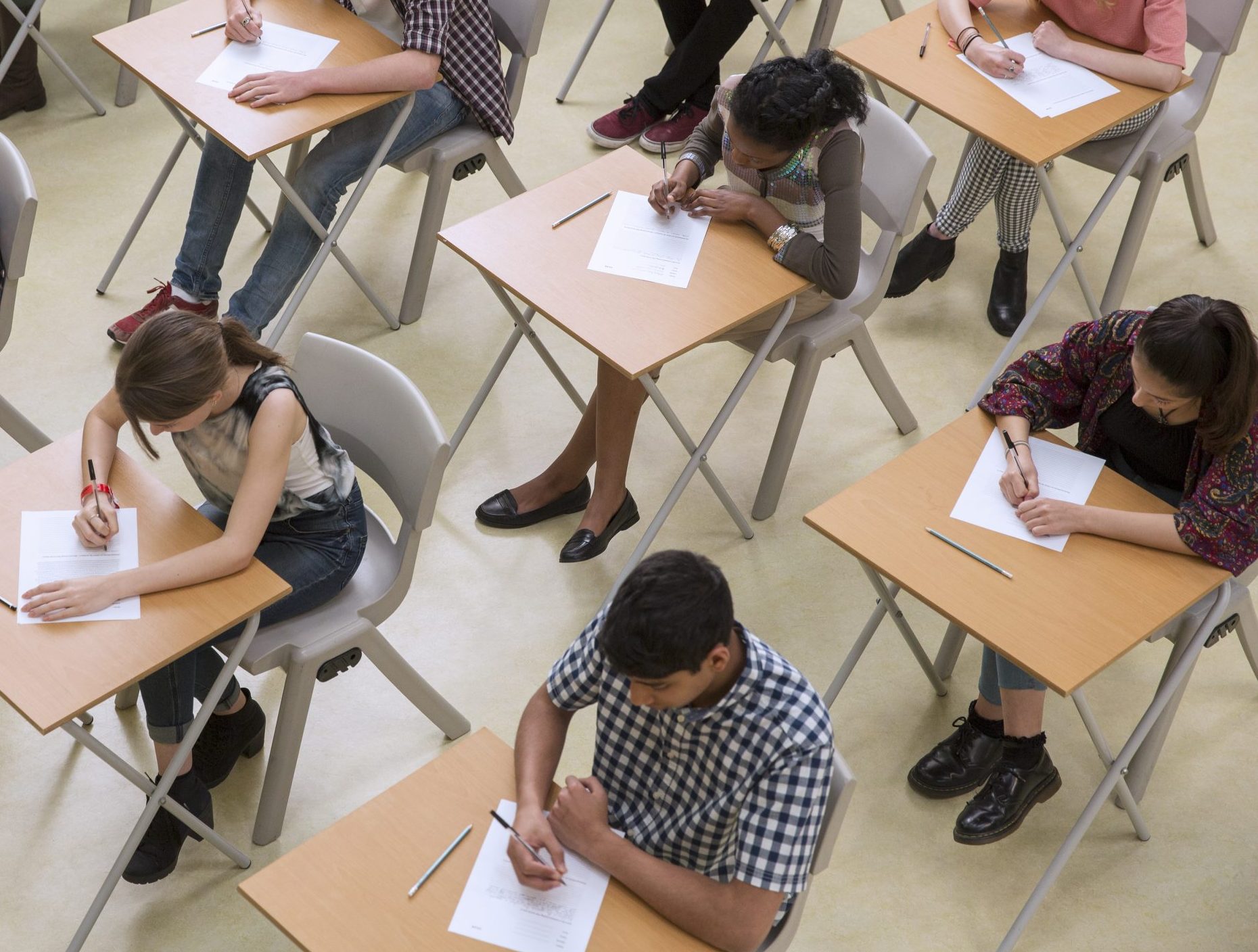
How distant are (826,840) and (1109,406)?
1115 mm

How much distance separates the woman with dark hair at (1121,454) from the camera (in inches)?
91.5

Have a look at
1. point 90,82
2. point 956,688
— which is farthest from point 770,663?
point 90,82

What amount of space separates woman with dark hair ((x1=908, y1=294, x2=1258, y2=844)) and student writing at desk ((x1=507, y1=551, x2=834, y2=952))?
2.74ft

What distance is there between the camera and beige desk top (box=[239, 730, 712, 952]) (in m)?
1.82

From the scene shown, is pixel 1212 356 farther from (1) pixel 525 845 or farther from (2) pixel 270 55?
(2) pixel 270 55

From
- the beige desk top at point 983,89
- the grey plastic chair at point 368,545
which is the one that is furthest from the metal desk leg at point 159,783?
the beige desk top at point 983,89

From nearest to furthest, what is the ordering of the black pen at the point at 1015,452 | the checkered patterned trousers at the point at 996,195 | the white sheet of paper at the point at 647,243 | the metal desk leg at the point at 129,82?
the black pen at the point at 1015,452 → the white sheet of paper at the point at 647,243 → the checkered patterned trousers at the point at 996,195 → the metal desk leg at the point at 129,82

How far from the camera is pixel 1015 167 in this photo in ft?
12.5

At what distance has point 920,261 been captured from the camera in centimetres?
406

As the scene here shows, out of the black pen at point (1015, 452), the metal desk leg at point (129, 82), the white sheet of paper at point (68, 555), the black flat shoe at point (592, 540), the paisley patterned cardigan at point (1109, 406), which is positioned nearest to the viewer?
the white sheet of paper at point (68, 555)

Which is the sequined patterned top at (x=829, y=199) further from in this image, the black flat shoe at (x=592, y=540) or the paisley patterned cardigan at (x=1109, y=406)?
the black flat shoe at (x=592, y=540)

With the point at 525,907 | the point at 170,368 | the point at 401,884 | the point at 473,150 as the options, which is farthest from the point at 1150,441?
the point at 473,150

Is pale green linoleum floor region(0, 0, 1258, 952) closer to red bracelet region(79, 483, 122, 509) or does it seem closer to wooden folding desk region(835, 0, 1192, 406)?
wooden folding desk region(835, 0, 1192, 406)

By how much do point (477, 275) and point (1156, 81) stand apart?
1.92 m
